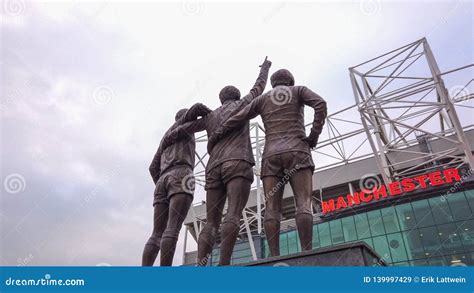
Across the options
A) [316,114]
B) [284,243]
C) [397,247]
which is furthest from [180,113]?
[284,243]

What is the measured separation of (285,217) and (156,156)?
29965mm

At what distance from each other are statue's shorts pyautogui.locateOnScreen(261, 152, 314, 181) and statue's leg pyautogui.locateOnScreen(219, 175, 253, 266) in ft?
1.14

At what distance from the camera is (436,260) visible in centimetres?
2300

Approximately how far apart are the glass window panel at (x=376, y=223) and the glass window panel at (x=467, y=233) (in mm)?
4577

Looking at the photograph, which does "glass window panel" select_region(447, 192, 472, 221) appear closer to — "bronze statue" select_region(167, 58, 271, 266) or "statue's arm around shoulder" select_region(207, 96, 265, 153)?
"bronze statue" select_region(167, 58, 271, 266)

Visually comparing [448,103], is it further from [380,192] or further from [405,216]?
[405,216]

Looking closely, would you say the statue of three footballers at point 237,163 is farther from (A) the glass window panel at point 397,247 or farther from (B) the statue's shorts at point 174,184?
(A) the glass window panel at point 397,247

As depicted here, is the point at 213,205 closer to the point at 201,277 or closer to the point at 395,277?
the point at 201,277

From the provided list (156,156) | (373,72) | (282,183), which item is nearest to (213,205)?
(282,183)

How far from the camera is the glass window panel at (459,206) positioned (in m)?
23.2

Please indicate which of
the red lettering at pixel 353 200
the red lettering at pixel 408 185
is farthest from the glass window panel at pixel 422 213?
the red lettering at pixel 353 200

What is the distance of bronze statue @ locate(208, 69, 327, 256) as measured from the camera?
461cm

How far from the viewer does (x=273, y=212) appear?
473 cm

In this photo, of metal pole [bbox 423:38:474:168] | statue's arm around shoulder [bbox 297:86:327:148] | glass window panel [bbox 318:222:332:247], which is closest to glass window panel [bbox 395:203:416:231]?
metal pole [bbox 423:38:474:168]
